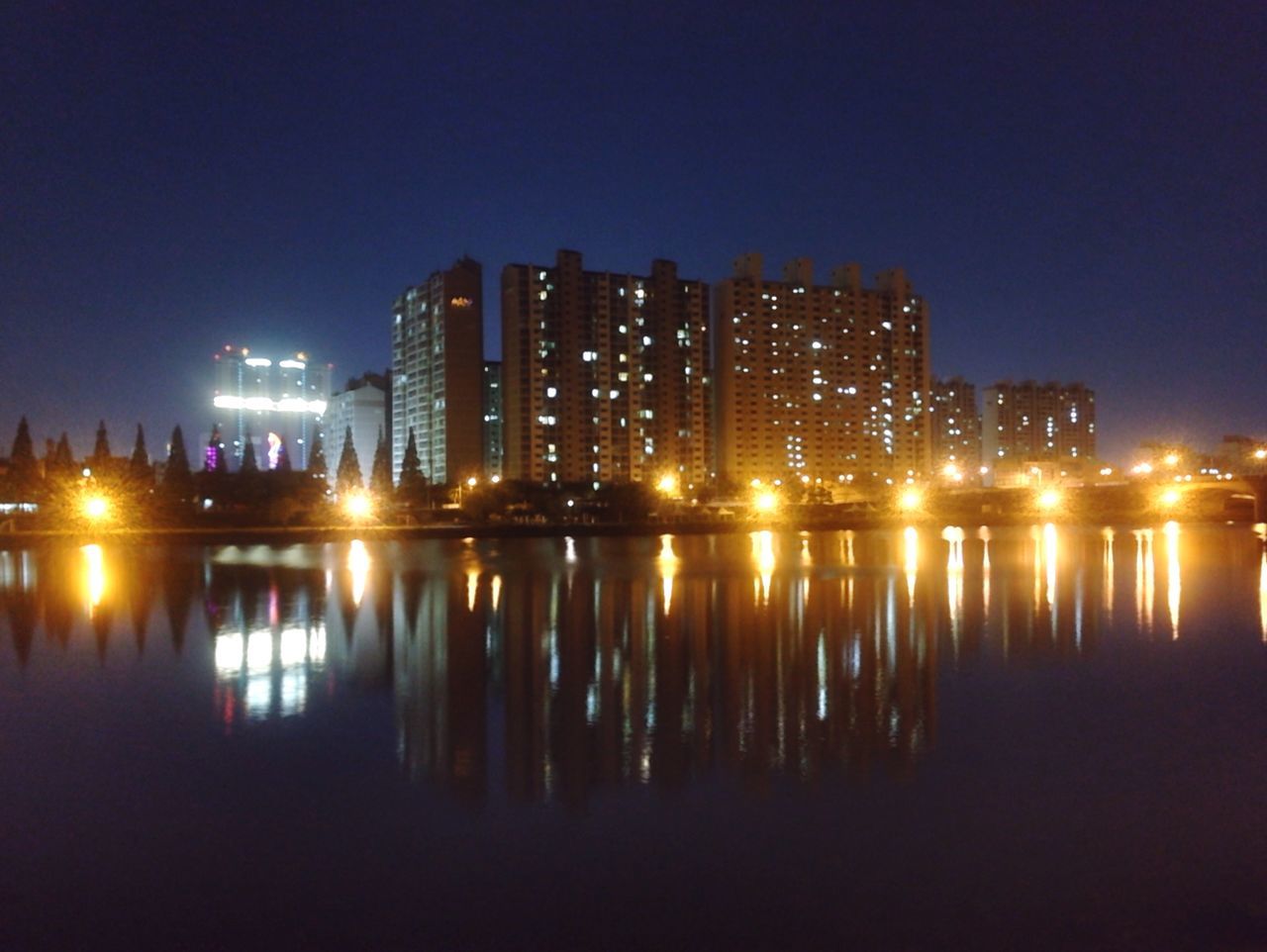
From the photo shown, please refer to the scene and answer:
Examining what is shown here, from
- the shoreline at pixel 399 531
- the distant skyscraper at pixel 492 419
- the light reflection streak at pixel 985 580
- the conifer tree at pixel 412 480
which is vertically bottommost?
the light reflection streak at pixel 985 580

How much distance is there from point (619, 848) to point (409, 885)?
810 mm

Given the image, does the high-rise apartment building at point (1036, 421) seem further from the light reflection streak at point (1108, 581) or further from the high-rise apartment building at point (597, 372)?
the light reflection streak at point (1108, 581)

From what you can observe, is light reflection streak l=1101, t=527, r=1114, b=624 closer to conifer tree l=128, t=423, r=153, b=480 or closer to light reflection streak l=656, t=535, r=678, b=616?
light reflection streak l=656, t=535, r=678, b=616

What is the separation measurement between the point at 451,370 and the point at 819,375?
2618 centimetres

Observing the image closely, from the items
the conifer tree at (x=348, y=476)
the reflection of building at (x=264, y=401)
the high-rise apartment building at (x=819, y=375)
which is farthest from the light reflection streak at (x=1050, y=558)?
the reflection of building at (x=264, y=401)

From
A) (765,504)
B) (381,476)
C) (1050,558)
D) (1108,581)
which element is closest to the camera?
Answer: (1108,581)

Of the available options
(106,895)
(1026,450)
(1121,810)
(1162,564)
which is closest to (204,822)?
(106,895)

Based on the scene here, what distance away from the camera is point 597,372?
59781 mm

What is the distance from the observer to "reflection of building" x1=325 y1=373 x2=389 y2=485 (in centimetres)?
8744

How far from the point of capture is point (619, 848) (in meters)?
3.70

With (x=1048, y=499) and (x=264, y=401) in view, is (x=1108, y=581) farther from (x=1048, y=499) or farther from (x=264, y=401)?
(x=264, y=401)

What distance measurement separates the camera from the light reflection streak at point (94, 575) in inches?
452

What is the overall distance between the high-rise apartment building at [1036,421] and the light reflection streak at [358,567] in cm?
8144

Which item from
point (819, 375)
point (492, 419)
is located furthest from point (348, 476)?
point (819, 375)
